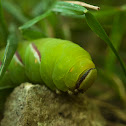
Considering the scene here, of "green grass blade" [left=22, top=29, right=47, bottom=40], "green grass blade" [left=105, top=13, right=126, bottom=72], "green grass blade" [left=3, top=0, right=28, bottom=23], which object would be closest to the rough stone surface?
"green grass blade" [left=22, top=29, right=47, bottom=40]

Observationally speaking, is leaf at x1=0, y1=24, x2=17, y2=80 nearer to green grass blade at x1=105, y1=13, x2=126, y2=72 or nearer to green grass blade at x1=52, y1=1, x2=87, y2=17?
green grass blade at x1=52, y1=1, x2=87, y2=17

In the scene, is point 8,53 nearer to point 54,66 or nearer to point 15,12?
point 54,66

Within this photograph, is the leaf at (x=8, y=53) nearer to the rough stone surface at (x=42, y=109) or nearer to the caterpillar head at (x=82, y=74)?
the rough stone surface at (x=42, y=109)

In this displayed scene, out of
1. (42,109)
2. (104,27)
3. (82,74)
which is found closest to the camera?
(82,74)

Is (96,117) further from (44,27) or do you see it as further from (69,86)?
(44,27)

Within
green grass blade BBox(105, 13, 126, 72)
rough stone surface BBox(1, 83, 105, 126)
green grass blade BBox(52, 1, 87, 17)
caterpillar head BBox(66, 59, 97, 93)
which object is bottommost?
rough stone surface BBox(1, 83, 105, 126)

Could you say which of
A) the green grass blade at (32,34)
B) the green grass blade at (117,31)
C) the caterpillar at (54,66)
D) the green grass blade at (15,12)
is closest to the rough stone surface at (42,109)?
the caterpillar at (54,66)

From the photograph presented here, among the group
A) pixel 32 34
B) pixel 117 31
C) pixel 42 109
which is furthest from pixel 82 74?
pixel 117 31
